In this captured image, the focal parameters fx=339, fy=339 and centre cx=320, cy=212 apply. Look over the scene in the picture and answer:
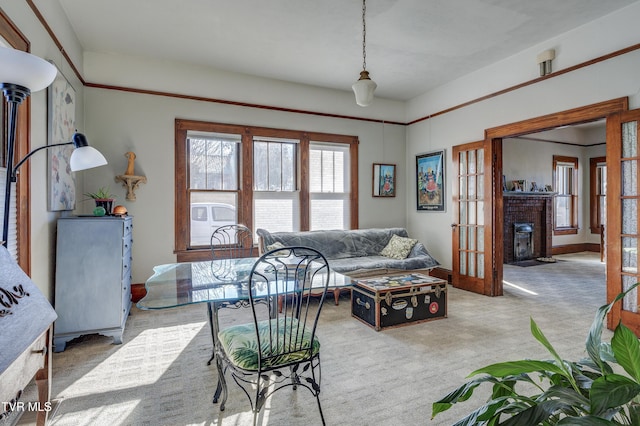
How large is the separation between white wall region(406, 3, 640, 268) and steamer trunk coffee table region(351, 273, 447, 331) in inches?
75.5

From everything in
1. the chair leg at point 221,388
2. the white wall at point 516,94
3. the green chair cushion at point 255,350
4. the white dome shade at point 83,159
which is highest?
the white wall at point 516,94

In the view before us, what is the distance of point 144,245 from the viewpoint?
4.37m

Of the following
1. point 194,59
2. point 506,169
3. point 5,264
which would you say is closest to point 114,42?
point 194,59

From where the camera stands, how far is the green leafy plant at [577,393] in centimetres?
79

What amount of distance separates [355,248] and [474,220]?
1.77 meters

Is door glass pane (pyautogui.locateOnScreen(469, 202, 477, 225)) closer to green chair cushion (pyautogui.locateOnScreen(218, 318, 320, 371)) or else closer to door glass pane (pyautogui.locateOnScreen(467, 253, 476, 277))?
door glass pane (pyautogui.locateOnScreen(467, 253, 476, 277))

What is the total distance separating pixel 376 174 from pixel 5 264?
16.7 feet

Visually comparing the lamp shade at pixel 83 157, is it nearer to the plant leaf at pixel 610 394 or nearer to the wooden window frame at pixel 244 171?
the plant leaf at pixel 610 394

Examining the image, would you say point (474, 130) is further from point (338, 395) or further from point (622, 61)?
point (338, 395)

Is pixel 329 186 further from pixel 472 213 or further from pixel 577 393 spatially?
pixel 577 393

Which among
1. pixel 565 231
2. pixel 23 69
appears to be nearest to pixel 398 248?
pixel 23 69

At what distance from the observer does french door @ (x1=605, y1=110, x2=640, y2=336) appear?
10.4ft

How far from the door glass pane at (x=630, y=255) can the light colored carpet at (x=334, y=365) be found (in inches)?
26.7

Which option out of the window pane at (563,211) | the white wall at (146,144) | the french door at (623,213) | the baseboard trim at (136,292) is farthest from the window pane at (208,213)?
the window pane at (563,211)
